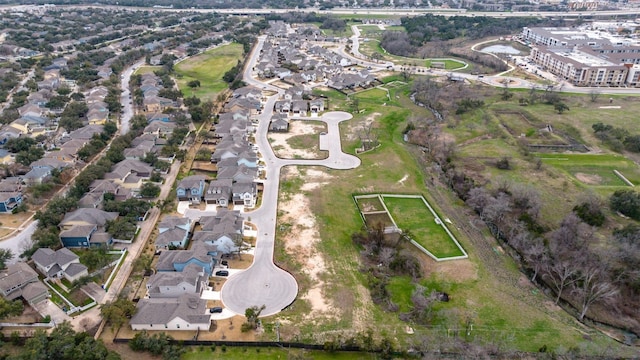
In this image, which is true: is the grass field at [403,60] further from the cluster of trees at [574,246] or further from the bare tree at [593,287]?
the bare tree at [593,287]

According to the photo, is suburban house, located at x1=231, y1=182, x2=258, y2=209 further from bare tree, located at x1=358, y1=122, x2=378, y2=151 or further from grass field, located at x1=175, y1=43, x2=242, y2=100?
grass field, located at x1=175, y1=43, x2=242, y2=100

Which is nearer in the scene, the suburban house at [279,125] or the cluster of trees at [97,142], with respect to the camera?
the cluster of trees at [97,142]

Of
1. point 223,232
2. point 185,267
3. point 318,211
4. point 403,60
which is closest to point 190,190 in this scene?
point 223,232

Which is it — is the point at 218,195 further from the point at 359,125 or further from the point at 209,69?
the point at 209,69

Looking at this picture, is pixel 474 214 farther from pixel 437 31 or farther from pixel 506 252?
pixel 437 31

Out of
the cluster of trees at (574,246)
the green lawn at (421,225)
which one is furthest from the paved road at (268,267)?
the cluster of trees at (574,246)

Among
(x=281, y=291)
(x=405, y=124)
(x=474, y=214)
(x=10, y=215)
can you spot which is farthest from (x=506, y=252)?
(x=10, y=215)

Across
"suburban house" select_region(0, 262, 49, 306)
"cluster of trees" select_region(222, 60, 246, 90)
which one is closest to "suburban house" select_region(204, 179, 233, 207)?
"suburban house" select_region(0, 262, 49, 306)
